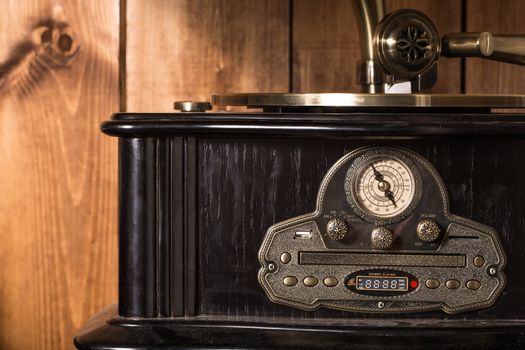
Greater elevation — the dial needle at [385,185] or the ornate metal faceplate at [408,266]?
the dial needle at [385,185]

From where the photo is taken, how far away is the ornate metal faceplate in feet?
3.13

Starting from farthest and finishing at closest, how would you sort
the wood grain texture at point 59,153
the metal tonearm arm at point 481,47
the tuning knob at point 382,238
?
the wood grain texture at point 59,153 < the metal tonearm arm at point 481,47 < the tuning knob at point 382,238

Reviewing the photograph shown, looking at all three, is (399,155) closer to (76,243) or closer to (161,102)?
(161,102)

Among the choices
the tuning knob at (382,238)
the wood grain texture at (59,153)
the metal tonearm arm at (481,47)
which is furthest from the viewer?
the wood grain texture at (59,153)

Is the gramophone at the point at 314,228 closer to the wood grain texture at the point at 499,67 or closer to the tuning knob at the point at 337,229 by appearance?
the tuning knob at the point at 337,229

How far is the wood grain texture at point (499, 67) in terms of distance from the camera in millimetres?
1334

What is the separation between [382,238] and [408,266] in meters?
0.05

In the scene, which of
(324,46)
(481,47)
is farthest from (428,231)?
(324,46)

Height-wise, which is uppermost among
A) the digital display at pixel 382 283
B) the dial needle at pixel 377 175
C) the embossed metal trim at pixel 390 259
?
the dial needle at pixel 377 175

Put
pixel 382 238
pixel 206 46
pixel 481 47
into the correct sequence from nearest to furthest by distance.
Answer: pixel 382 238 < pixel 481 47 < pixel 206 46

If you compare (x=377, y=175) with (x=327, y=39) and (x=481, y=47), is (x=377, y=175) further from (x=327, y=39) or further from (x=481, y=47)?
(x=327, y=39)

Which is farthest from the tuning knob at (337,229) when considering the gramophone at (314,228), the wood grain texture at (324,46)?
the wood grain texture at (324,46)

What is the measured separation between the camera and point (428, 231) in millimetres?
944

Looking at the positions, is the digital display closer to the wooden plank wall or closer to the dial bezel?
the dial bezel
